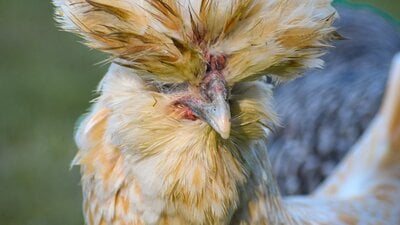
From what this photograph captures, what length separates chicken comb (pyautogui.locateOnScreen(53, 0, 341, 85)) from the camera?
2084 mm

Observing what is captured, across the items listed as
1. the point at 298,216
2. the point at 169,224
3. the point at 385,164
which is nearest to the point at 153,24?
the point at 169,224

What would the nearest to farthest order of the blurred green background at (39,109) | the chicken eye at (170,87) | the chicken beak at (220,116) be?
the chicken beak at (220,116), the chicken eye at (170,87), the blurred green background at (39,109)

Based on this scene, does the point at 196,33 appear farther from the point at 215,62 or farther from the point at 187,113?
the point at 187,113

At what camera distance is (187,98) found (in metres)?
2.14

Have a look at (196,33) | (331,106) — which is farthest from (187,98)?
(331,106)

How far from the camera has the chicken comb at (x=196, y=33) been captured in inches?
82.0

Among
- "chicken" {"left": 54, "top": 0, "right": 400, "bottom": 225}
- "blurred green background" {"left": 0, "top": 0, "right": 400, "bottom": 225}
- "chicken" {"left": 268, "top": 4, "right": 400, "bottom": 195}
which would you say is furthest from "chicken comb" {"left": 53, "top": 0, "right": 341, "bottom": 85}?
"blurred green background" {"left": 0, "top": 0, "right": 400, "bottom": 225}

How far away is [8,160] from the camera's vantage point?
16.7 ft

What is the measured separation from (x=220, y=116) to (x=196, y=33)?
0.19 meters

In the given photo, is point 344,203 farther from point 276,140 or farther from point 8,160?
point 8,160

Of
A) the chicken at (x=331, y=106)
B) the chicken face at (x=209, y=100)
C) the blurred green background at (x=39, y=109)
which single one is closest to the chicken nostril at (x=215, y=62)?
the chicken face at (x=209, y=100)

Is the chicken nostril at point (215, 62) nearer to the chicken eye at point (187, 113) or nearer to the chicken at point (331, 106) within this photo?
the chicken eye at point (187, 113)

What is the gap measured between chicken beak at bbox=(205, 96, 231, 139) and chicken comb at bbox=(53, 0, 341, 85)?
71mm

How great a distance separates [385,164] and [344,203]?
0.42 m
